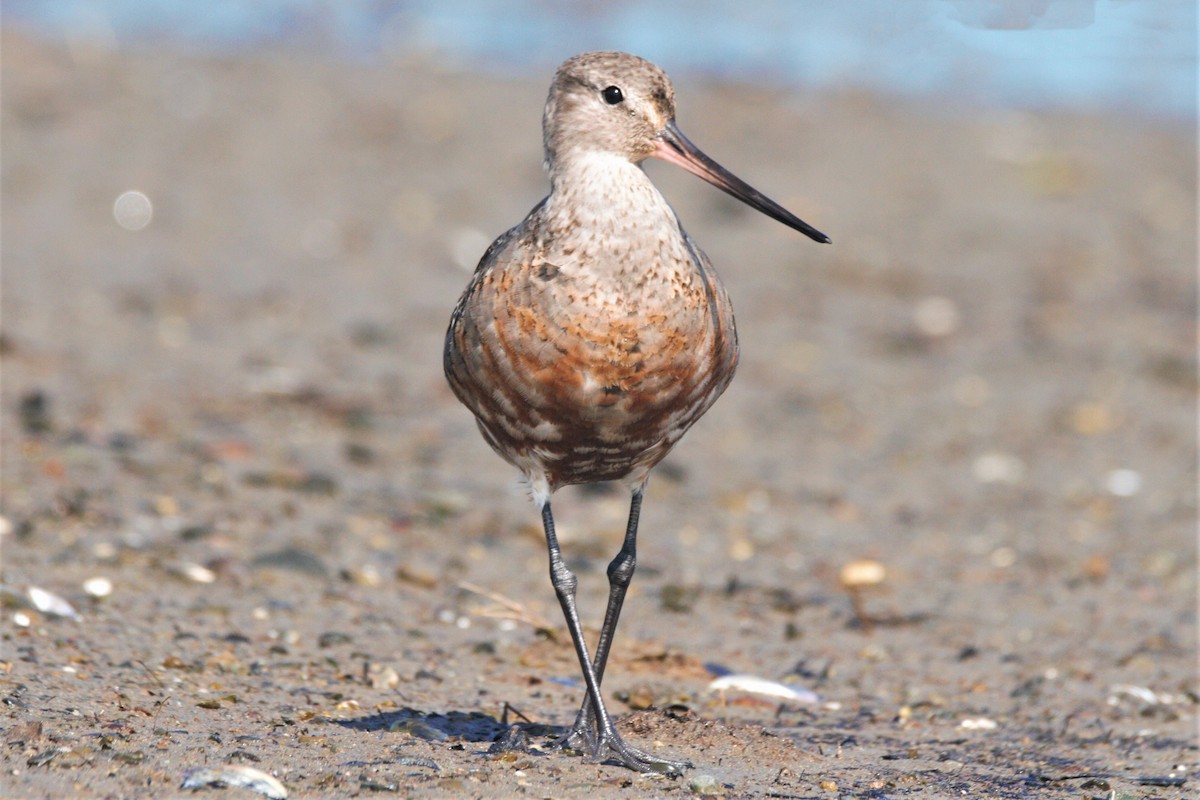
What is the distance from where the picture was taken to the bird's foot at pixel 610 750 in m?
5.25

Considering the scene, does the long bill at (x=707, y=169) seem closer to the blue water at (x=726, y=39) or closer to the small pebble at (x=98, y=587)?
the small pebble at (x=98, y=587)

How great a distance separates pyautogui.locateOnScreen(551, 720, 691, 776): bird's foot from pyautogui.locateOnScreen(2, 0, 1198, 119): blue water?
10541 millimetres

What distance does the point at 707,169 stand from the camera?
5676mm

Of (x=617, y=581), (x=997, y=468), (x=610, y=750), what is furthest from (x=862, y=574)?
(x=610, y=750)

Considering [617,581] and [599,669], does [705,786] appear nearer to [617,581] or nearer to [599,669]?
[599,669]

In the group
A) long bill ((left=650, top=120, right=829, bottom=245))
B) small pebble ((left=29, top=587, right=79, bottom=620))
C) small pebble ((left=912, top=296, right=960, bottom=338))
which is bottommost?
small pebble ((left=29, top=587, right=79, bottom=620))

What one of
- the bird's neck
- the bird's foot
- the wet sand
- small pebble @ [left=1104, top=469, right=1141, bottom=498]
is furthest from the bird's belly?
small pebble @ [left=1104, top=469, right=1141, bottom=498]

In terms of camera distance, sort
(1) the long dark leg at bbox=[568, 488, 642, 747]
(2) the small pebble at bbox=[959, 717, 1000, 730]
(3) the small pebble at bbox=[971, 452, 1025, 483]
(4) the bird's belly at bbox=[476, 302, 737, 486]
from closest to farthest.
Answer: (4) the bird's belly at bbox=[476, 302, 737, 486] < (1) the long dark leg at bbox=[568, 488, 642, 747] < (2) the small pebble at bbox=[959, 717, 1000, 730] < (3) the small pebble at bbox=[971, 452, 1025, 483]

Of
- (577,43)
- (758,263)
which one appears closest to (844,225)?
(758,263)

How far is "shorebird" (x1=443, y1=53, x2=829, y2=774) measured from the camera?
5.23m

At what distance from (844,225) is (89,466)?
21.5 feet

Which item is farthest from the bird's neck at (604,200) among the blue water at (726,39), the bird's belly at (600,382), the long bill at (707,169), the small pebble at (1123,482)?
the blue water at (726,39)

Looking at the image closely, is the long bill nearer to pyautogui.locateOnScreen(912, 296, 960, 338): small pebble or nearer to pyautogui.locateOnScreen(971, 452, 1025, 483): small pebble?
pyautogui.locateOnScreen(971, 452, 1025, 483): small pebble

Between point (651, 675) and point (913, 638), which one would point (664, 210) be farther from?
point (913, 638)
